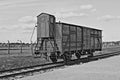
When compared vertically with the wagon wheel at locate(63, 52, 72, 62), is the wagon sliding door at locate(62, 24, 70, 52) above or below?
above

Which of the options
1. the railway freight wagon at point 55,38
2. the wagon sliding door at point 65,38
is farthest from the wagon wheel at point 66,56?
the wagon sliding door at point 65,38

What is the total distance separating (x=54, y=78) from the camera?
13.2 m

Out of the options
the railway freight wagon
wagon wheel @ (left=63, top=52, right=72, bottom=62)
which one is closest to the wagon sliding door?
the railway freight wagon

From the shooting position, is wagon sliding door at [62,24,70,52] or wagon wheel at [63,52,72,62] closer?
wagon sliding door at [62,24,70,52]

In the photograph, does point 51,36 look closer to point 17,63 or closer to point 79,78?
point 17,63

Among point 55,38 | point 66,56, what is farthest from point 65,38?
point 66,56

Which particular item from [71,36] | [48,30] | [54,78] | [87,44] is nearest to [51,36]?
[48,30]

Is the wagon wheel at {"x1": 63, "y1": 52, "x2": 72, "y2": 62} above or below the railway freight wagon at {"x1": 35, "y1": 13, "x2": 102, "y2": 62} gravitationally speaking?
below

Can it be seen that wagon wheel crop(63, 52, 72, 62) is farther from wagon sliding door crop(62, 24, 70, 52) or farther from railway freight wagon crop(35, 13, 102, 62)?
wagon sliding door crop(62, 24, 70, 52)

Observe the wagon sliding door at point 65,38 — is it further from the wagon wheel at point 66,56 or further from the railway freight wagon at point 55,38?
the wagon wheel at point 66,56

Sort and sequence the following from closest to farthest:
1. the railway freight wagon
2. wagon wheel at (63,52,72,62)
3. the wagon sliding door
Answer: the railway freight wagon → the wagon sliding door → wagon wheel at (63,52,72,62)

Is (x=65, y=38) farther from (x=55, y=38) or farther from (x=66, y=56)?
(x=66, y=56)

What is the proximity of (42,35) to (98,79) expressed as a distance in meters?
11.8

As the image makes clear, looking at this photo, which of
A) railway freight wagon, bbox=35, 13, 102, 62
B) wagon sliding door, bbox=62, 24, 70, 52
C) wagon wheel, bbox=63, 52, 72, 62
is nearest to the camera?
railway freight wagon, bbox=35, 13, 102, 62
